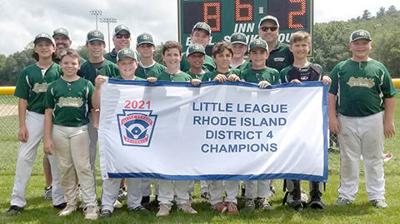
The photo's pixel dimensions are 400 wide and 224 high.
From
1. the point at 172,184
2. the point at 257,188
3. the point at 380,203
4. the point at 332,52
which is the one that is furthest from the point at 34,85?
the point at 332,52

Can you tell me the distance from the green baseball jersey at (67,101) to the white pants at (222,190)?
5.62 ft

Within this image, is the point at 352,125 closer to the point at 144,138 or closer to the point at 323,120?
the point at 323,120

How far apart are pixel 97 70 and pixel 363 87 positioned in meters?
3.17

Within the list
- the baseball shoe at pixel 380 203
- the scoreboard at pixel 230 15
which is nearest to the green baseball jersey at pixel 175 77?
the baseball shoe at pixel 380 203

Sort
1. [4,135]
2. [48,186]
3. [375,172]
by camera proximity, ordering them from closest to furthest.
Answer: [375,172] → [48,186] → [4,135]

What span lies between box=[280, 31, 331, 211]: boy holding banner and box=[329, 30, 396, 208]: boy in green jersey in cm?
33

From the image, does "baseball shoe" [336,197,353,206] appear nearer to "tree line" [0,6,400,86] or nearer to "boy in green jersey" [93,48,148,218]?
"boy in green jersey" [93,48,148,218]

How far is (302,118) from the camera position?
5.88 metres

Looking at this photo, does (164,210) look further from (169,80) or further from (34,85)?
(34,85)

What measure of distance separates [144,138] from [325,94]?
2129 millimetres

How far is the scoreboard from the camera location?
32.9 feet

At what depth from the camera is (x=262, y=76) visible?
232 inches

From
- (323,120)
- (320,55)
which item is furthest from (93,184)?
(320,55)

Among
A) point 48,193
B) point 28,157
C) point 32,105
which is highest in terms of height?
point 32,105
